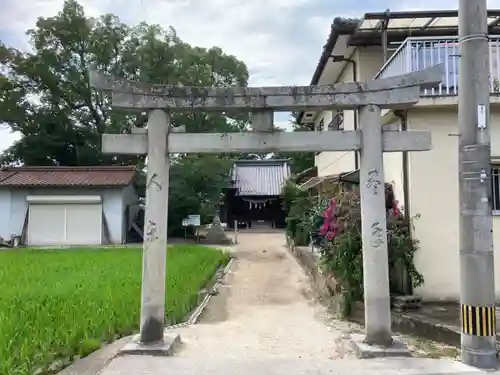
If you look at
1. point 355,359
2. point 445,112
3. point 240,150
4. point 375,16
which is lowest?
point 355,359

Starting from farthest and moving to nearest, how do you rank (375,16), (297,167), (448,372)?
(297,167), (375,16), (448,372)

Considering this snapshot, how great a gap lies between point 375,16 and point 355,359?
6288mm

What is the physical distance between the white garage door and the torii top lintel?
60.2ft

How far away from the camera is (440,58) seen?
8453 millimetres

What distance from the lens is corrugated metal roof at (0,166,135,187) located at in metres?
23.2

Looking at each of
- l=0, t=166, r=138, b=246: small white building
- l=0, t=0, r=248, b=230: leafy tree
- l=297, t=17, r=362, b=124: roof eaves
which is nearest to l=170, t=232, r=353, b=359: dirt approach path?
l=297, t=17, r=362, b=124: roof eaves

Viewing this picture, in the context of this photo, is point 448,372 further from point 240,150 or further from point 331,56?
point 331,56

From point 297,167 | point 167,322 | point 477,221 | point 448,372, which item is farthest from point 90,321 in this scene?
point 297,167

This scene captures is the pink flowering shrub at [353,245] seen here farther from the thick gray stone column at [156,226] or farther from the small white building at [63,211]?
the small white building at [63,211]

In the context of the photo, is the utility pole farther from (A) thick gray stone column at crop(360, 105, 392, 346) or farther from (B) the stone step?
(A) thick gray stone column at crop(360, 105, 392, 346)

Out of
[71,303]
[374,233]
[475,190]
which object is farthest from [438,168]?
[71,303]

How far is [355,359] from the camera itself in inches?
219

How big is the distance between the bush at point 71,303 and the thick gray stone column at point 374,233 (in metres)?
3.39

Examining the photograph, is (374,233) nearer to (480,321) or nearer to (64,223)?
(480,321)
